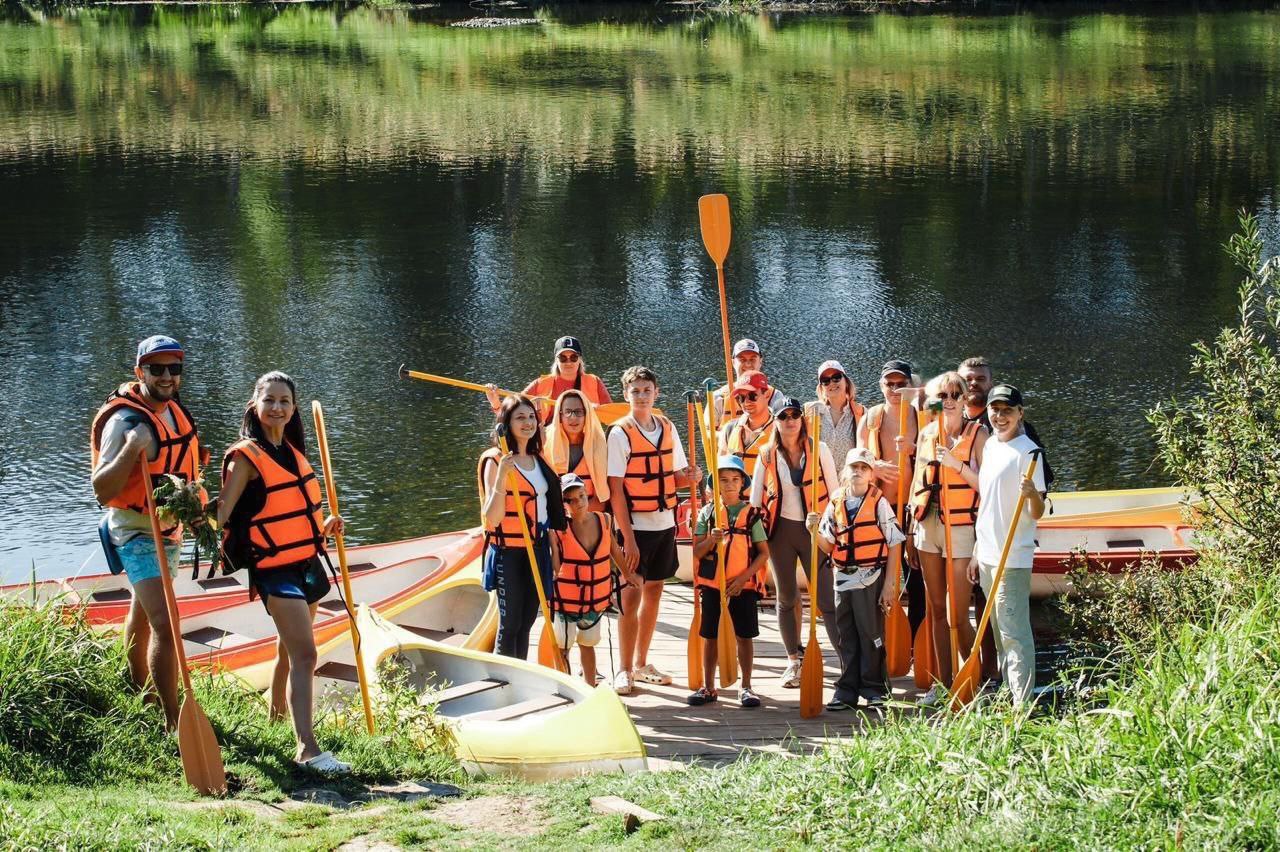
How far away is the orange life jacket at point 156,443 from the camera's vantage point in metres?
5.02

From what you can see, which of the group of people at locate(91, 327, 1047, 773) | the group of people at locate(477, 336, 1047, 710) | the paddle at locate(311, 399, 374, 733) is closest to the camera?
the group of people at locate(91, 327, 1047, 773)

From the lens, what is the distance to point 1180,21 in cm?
4228

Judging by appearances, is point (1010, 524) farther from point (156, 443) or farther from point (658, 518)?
point (156, 443)

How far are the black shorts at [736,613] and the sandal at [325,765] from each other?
6.60 feet

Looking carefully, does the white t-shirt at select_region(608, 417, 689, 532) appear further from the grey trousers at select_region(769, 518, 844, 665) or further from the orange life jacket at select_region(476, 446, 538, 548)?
the orange life jacket at select_region(476, 446, 538, 548)

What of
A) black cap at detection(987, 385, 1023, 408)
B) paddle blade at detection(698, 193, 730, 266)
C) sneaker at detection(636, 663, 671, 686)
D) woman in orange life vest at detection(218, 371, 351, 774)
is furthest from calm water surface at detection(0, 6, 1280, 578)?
black cap at detection(987, 385, 1023, 408)

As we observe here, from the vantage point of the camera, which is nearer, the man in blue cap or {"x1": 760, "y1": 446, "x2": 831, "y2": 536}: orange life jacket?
the man in blue cap

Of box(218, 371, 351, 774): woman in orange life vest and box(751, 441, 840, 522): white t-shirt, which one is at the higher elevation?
box(218, 371, 351, 774): woman in orange life vest

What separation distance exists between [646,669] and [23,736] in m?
2.90

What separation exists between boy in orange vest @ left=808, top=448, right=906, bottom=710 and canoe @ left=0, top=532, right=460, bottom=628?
8.99 ft

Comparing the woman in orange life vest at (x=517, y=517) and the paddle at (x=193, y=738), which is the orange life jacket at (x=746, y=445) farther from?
the paddle at (x=193, y=738)

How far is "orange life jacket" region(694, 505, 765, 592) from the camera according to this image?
663 centimetres

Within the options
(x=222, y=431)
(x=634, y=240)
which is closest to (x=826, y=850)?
(x=222, y=431)

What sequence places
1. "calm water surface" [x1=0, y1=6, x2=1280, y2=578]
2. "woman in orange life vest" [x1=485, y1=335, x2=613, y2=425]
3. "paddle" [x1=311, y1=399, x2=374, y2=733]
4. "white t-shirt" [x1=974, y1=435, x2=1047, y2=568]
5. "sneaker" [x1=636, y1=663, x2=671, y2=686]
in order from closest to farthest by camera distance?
"paddle" [x1=311, y1=399, x2=374, y2=733], "white t-shirt" [x1=974, y1=435, x2=1047, y2=568], "sneaker" [x1=636, y1=663, x2=671, y2=686], "woman in orange life vest" [x1=485, y1=335, x2=613, y2=425], "calm water surface" [x1=0, y1=6, x2=1280, y2=578]
